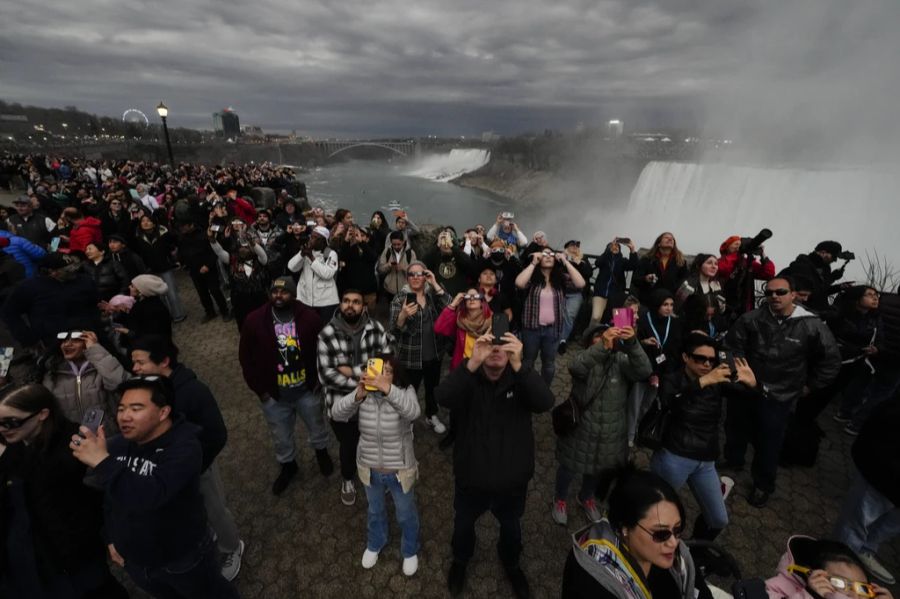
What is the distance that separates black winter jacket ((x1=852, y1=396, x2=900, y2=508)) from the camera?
2.88 metres

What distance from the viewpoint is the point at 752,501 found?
410 cm

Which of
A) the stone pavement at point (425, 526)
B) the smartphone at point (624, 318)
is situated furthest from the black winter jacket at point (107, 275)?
the smartphone at point (624, 318)

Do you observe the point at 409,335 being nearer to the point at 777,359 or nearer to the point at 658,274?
the point at 777,359

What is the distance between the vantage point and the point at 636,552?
6.57 feet

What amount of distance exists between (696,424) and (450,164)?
146m

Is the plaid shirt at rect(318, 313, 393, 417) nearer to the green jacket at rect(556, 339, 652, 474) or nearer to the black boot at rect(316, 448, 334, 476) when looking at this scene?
the black boot at rect(316, 448, 334, 476)

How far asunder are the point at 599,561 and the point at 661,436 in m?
1.75

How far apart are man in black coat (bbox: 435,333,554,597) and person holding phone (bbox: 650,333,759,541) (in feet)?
4.21

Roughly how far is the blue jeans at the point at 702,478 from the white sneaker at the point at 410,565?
2.33 m

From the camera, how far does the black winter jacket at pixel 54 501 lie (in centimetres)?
231

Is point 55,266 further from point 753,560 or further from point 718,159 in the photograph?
point 718,159

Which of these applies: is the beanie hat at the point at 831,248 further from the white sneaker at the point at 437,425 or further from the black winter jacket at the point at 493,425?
the white sneaker at the point at 437,425

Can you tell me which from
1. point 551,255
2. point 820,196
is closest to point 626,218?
point 820,196

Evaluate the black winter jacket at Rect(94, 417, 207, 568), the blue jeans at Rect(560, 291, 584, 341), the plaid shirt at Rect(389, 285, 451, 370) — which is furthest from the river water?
the black winter jacket at Rect(94, 417, 207, 568)
